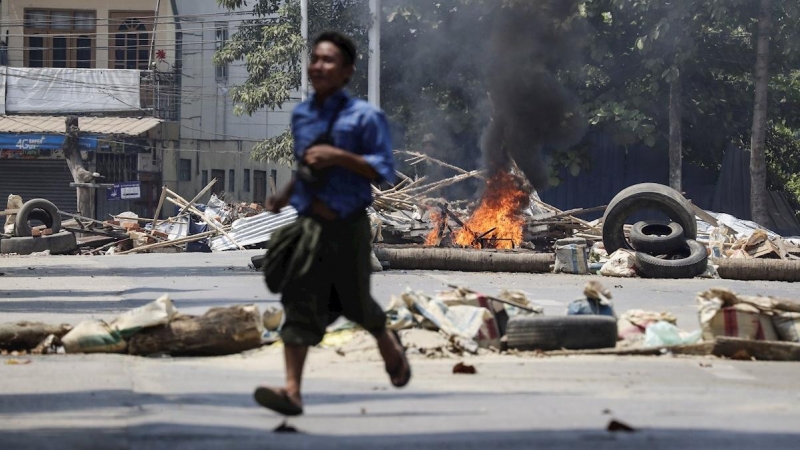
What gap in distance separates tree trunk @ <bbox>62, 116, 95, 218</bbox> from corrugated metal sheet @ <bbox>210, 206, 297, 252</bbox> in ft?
24.0

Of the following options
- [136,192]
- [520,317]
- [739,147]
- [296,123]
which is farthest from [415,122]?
[296,123]

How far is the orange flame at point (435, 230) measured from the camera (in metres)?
18.2

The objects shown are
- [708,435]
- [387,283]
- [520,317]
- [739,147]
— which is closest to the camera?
[708,435]

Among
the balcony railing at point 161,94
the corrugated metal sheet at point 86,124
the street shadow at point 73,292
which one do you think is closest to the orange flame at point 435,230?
the street shadow at point 73,292

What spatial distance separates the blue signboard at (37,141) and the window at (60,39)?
4.45 m

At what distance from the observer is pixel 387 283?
13.5 metres

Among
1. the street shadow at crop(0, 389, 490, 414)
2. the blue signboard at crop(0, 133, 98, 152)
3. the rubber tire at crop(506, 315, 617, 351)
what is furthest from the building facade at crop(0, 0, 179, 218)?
the street shadow at crop(0, 389, 490, 414)

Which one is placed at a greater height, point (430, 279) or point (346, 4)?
point (346, 4)

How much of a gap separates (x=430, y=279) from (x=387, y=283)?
937 millimetres

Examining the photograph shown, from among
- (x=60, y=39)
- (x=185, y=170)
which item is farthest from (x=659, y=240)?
(x=60, y=39)

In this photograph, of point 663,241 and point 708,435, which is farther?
point 663,241

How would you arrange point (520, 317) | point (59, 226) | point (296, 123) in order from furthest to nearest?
1. point (59, 226)
2. point (520, 317)
3. point (296, 123)

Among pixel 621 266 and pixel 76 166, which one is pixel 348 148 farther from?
pixel 76 166

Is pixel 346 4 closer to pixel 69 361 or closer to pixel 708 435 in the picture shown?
pixel 69 361
